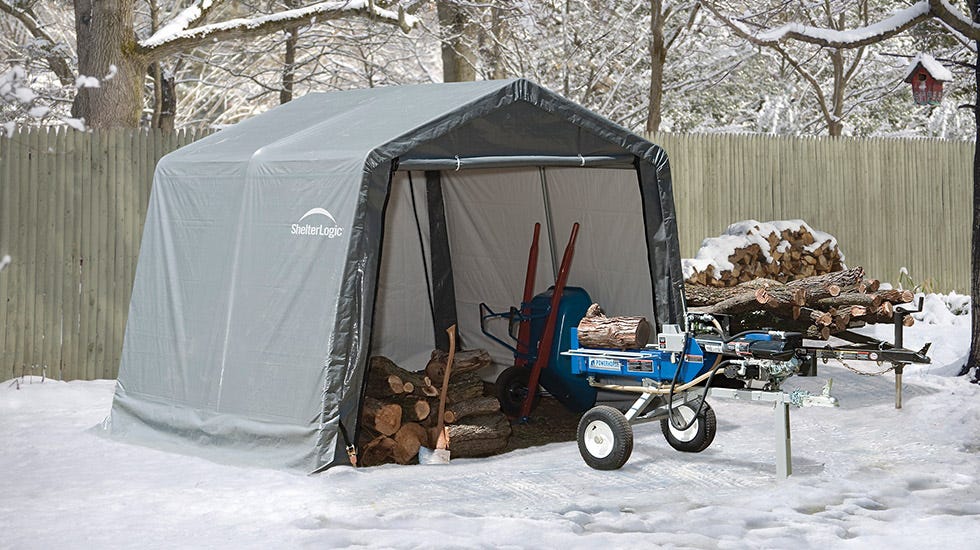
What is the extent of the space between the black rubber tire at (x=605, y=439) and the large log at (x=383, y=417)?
1.12 metres

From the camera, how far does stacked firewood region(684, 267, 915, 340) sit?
915 centimetres

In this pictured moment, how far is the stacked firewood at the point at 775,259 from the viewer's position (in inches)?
508

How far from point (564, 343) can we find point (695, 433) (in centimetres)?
166

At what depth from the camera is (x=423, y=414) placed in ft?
25.9

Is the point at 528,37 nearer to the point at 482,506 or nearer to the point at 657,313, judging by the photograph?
the point at 657,313

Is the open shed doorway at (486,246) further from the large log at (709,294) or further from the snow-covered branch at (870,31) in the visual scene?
the snow-covered branch at (870,31)

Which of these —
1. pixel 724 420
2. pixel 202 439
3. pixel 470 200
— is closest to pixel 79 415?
pixel 202 439

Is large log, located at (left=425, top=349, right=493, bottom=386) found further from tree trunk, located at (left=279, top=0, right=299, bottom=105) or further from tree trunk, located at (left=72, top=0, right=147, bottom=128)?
tree trunk, located at (left=279, top=0, right=299, bottom=105)

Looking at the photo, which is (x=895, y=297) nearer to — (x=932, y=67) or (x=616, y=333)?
(x=616, y=333)

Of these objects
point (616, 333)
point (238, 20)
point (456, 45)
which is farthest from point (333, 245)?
point (456, 45)

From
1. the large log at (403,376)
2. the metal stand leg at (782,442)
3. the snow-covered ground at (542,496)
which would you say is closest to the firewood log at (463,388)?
the large log at (403,376)

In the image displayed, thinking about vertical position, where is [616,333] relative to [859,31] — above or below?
below

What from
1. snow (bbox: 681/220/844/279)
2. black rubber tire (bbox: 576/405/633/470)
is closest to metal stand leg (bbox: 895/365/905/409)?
black rubber tire (bbox: 576/405/633/470)

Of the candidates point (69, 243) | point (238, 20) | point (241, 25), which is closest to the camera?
A: point (69, 243)
